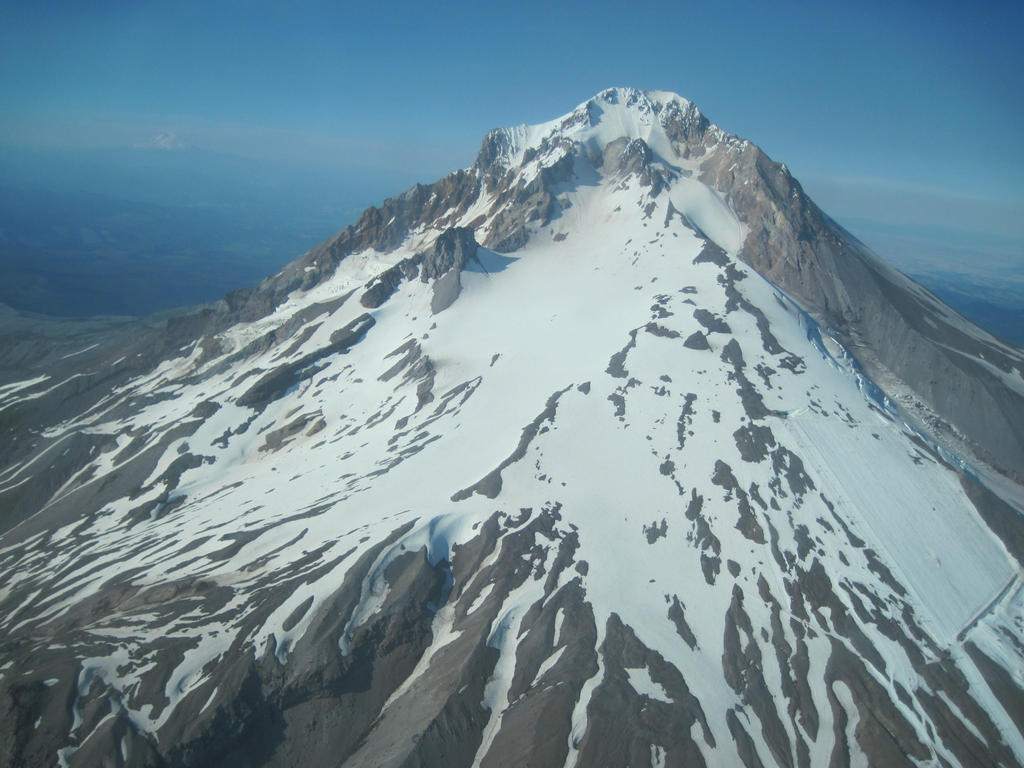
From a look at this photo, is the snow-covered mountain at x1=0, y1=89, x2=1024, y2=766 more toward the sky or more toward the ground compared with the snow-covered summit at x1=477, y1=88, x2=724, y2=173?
more toward the ground

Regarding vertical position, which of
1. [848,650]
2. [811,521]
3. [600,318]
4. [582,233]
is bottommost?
[848,650]

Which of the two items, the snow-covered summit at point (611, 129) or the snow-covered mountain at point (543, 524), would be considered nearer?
the snow-covered mountain at point (543, 524)

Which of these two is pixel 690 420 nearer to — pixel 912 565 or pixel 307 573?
pixel 912 565

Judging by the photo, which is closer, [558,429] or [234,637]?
[234,637]

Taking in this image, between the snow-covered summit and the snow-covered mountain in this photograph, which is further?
the snow-covered summit

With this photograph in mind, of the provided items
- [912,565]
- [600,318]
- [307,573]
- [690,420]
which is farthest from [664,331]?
[307,573]

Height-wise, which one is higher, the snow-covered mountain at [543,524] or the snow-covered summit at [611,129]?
the snow-covered summit at [611,129]

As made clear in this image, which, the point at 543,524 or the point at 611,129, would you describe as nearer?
the point at 543,524

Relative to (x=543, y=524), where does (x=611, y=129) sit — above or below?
above
